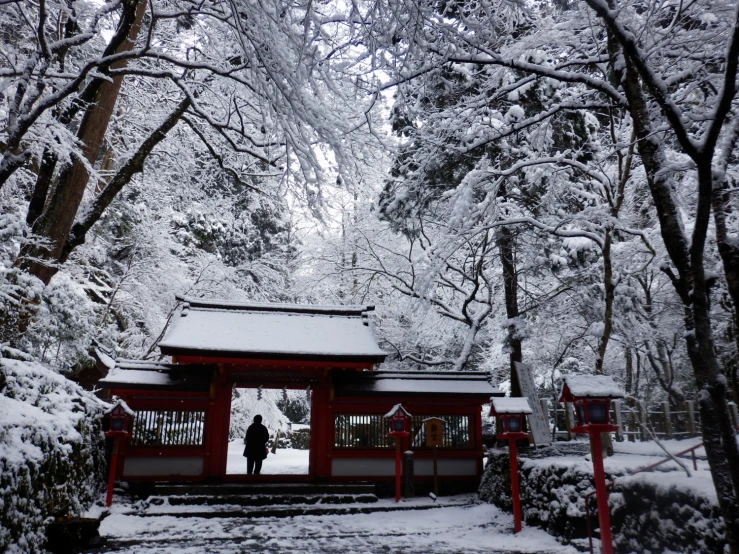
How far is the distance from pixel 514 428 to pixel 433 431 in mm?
3924

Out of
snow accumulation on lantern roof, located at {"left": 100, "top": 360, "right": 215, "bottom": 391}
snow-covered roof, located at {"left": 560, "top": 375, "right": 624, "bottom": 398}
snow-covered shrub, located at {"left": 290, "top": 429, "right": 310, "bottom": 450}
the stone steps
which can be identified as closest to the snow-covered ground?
snow-covered shrub, located at {"left": 290, "top": 429, "right": 310, "bottom": 450}

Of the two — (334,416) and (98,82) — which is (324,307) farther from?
(98,82)

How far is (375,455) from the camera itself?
478 inches

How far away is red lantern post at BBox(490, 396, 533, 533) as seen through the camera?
26.3 ft

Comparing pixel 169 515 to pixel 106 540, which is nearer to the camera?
pixel 106 540

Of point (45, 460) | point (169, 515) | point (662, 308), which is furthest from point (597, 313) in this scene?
point (45, 460)

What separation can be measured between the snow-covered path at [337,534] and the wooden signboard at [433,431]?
2048 mm

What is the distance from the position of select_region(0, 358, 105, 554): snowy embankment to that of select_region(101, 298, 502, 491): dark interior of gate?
3.31 metres

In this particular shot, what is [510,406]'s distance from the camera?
Answer: 28.2ft

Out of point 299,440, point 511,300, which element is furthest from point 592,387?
point 299,440

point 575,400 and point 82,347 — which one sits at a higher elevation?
point 82,347

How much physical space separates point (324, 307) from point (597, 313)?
23.9 ft

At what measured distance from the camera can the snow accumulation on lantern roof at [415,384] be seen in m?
12.3

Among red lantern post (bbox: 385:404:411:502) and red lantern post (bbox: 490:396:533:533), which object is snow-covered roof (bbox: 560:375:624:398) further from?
red lantern post (bbox: 385:404:411:502)
